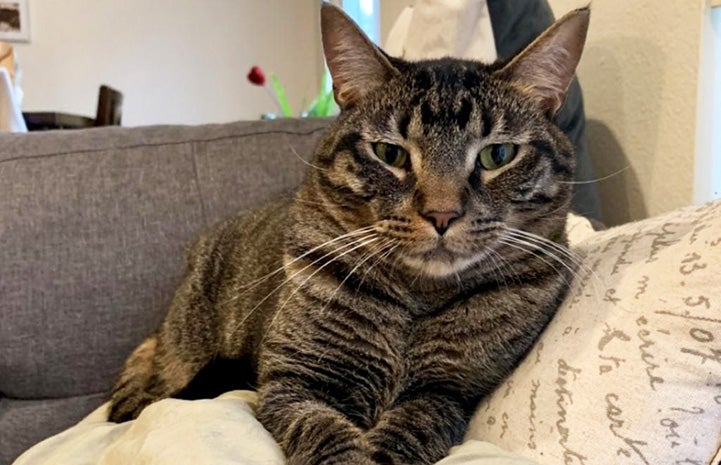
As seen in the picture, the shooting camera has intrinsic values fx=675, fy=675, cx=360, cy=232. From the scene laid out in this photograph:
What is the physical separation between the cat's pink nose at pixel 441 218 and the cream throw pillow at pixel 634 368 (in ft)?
0.71

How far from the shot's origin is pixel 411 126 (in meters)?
0.92

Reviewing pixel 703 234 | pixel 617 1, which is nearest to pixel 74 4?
pixel 617 1

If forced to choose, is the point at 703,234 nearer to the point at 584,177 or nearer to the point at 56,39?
the point at 584,177

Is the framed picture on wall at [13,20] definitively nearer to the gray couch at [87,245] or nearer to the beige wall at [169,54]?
the beige wall at [169,54]

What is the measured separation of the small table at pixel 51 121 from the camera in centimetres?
328

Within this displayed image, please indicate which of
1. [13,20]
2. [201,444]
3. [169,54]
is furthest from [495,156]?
[13,20]

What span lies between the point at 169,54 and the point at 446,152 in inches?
155

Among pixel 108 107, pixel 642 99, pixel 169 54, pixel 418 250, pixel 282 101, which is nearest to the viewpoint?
pixel 418 250

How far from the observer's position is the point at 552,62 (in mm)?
958

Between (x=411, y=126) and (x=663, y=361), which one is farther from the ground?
(x=411, y=126)


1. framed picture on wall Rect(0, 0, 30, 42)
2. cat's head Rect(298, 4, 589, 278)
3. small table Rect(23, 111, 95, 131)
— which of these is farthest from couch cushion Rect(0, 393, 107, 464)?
framed picture on wall Rect(0, 0, 30, 42)

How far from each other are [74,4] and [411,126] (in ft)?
13.2

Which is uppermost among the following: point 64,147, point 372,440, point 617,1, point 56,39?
point 56,39

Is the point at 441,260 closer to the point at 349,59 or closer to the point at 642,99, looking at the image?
the point at 349,59
